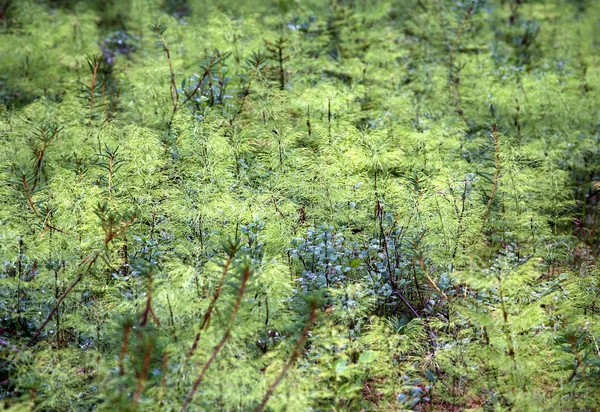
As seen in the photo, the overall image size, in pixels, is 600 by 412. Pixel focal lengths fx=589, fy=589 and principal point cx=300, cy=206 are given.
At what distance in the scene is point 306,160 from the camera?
3641mm

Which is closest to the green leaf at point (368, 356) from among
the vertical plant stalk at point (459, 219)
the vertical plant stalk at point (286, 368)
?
the vertical plant stalk at point (286, 368)

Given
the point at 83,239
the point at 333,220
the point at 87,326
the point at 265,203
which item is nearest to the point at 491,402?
the point at 333,220

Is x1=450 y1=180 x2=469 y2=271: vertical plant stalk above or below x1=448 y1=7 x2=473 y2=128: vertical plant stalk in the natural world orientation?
below

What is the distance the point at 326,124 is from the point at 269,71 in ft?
3.42

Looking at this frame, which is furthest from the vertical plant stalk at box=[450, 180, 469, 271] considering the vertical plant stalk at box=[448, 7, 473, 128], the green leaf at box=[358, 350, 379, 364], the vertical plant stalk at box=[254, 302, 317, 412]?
the vertical plant stalk at box=[448, 7, 473, 128]

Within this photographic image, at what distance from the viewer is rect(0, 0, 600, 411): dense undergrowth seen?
2537mm

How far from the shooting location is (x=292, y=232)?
3307 millimetres

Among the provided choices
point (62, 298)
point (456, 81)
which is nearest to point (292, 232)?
point (62, 298)

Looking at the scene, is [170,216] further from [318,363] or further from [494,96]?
[494,96]

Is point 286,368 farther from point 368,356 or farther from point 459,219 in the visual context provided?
point 459,219

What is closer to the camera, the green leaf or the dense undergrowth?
the dense undergrowth

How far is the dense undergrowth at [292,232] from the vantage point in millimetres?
2537

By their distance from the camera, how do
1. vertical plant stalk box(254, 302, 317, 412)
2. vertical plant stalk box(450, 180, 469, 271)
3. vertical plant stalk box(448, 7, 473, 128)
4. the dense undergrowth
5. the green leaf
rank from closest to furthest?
vertical plant stalk box(254, 302, 317, 412), the dense undergrowth, the green leaf, vertical plant stalk box(450, 180, 469, 271), vertical plant stalk box(448, 7, 473, 128)

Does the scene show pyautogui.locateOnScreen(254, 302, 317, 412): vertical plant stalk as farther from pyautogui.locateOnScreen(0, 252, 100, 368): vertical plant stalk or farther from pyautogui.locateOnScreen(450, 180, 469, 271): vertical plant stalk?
pyautogui.locateOnScreen(450, 180, 469, 271): vertical plant stalk
